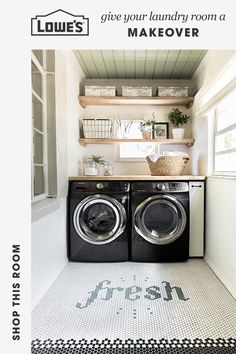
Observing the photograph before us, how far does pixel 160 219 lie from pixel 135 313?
935 mm

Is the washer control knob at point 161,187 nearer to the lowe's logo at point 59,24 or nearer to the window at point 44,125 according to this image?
the window at point 44,125

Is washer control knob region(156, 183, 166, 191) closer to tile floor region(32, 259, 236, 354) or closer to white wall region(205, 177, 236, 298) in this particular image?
white wall region(205, 177, 236, 298)

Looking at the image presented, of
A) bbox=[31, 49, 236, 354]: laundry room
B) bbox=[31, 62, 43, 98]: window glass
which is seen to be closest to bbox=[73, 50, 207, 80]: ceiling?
bbox=[31, 49, 236, 354]: laundry room

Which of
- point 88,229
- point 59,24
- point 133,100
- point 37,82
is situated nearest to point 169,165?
point 133,100

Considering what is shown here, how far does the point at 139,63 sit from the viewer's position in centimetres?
225

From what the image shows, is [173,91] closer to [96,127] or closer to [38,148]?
[96,127]

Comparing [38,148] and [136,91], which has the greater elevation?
[136,91]

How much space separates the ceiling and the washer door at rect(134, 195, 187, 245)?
127 cm

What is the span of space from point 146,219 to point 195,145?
3.19 feet

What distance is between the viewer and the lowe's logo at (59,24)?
0.61 metres

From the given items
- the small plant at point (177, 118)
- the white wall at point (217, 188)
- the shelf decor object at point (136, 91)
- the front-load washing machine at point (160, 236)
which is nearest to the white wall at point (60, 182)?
the shelf decor object at point (136, 91)

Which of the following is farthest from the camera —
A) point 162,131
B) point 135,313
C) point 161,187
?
point 162,131

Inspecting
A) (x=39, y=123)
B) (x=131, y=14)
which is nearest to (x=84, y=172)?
(x=39, y=123)

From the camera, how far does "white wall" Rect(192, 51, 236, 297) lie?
61.4 inches
